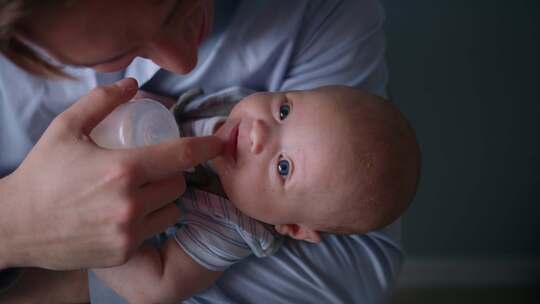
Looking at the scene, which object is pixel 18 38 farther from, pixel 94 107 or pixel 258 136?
pixel 258 136

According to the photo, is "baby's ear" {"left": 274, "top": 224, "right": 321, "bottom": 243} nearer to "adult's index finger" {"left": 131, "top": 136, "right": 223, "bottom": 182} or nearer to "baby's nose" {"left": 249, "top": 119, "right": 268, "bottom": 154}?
"baby's nose" {"left": 249, "top": 119, "right": 268, "bottom": 154}

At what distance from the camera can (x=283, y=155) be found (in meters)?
0.92

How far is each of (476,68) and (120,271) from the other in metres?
1.21

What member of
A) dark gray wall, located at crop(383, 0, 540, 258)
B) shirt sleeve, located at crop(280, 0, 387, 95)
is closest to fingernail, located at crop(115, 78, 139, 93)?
shirt sleeve, located at crop(280, 0, 387, 95)

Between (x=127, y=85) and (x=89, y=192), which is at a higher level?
(x=127, y=85)

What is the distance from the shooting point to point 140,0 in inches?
23.7

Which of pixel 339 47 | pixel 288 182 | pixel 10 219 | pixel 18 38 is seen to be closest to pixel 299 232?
pixel 288 182

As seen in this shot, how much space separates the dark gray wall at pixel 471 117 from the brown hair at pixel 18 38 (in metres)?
1.05

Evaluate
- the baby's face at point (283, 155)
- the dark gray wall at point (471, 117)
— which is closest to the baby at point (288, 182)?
the baby's face at point (283, 155)

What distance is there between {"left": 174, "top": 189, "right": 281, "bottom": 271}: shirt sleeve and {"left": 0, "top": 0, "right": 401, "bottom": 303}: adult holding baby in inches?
3.0

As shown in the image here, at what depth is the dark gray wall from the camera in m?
1.49

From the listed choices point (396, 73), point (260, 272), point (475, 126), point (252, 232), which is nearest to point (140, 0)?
point (252, 232)

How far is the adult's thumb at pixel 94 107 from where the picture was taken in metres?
0.77

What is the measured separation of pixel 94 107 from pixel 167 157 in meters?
0.16
